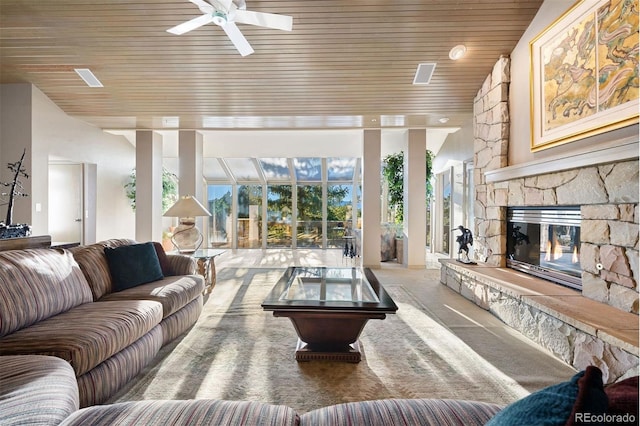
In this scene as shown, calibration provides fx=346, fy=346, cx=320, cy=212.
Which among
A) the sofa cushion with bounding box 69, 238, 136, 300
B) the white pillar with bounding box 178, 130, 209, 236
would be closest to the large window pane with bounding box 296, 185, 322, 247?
the white pillar with bounding box 178, 130, 209, 236

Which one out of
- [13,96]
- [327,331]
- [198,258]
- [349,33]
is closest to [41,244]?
[198,258]

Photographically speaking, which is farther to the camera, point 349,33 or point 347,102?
point 347,102

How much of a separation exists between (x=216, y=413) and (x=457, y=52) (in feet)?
14.5

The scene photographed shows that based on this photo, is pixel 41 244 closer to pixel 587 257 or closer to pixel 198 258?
pixel 198 258

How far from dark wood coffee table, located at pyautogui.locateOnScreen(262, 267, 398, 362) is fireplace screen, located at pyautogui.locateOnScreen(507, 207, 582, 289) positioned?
1777 millimetres

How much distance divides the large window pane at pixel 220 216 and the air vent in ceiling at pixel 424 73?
600 centimetres

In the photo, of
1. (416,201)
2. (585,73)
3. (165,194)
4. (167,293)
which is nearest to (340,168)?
(416,201)

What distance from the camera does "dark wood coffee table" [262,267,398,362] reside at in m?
2.20

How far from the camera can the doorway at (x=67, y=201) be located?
628cm

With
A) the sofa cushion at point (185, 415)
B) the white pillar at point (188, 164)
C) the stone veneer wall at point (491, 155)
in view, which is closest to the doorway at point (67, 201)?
the white pillar at point (188, 164)

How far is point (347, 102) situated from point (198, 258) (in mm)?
3052

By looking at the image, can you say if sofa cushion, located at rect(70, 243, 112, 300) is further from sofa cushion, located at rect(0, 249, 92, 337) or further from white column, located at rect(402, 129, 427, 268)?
white column, located at rect(402, 129, 427, 268)

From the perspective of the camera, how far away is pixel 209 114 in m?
5.59

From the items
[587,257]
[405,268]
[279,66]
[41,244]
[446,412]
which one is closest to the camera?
[446,412]
